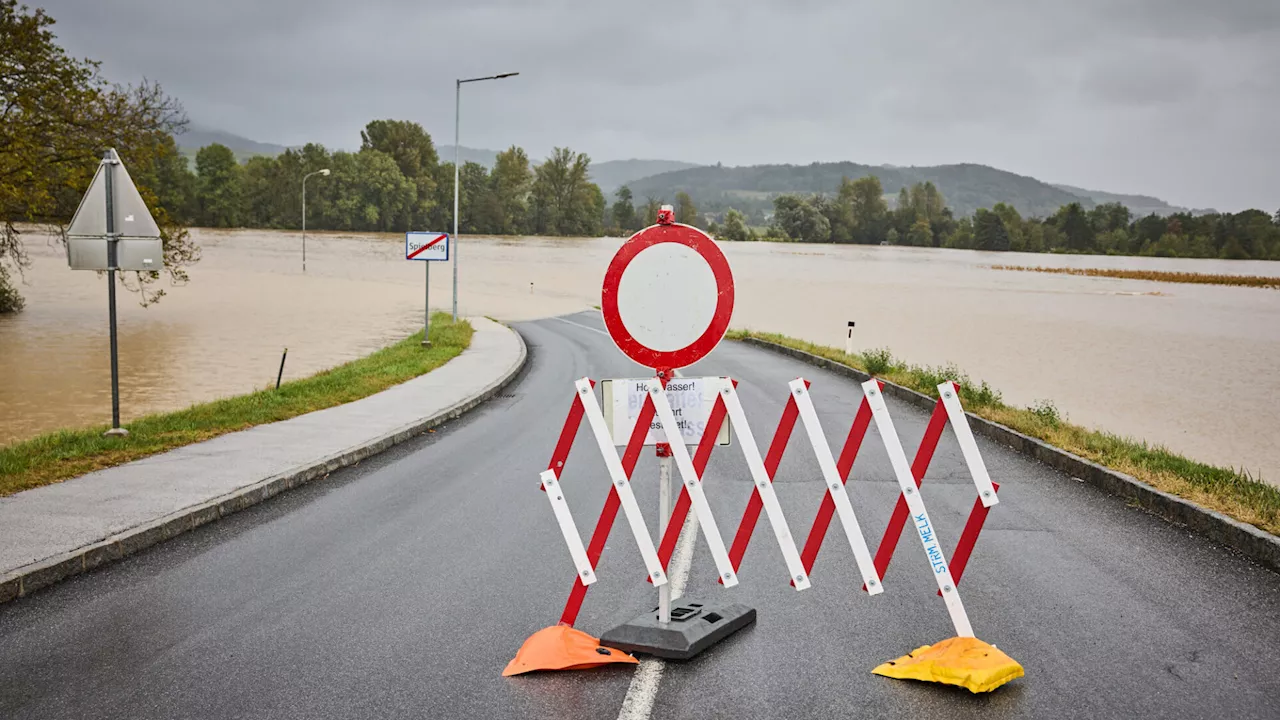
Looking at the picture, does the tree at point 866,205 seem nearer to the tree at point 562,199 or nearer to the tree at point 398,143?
the tree at point 562,199

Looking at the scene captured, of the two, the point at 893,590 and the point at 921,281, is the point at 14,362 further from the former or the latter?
the point at 921,281

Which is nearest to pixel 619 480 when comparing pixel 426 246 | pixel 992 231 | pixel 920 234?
pixel 426 246

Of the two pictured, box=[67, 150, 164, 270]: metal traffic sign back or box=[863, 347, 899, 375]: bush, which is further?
box=[863, 347, 899, 375]: bush

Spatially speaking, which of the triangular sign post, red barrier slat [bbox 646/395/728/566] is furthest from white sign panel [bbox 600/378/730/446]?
the triangular sign post

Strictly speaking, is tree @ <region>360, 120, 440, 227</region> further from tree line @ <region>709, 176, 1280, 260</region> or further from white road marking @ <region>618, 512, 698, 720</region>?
white road marking @ <region>618, 512, 698, 720</region>

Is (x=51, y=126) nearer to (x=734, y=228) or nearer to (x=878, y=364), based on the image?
(x=878, y=364)

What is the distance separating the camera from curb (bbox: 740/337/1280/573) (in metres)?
7.20

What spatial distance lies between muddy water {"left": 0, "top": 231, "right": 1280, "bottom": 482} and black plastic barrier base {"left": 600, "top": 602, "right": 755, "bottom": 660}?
35.3 feet

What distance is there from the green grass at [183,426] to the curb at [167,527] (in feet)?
5.93

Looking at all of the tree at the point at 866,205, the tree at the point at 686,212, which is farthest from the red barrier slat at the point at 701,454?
the tree at the point at 866,205

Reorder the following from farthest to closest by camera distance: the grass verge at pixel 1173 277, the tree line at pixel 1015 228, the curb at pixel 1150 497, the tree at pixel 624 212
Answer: the tree at pixel 624 212 → the tree line at pixel 1015 228 → the grass verge at pixel 1173 277 → the curb at pixel 1150 497

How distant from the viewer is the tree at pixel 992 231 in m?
175

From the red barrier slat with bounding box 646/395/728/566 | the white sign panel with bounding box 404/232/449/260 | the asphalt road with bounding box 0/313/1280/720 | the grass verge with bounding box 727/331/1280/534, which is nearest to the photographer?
the asphalt road with bounding box 0/313/1280/720

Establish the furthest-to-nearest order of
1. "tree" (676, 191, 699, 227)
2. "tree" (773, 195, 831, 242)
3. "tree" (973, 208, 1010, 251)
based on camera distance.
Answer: "tree" (773, 195, 831, 242)
"tree" (973, 208, 1010, 251)
"tree" (676, 191, 699, 227)
